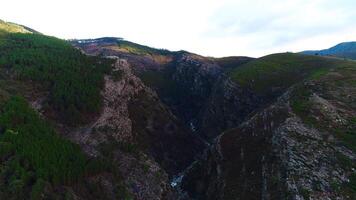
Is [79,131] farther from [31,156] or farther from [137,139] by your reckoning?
[137,139]

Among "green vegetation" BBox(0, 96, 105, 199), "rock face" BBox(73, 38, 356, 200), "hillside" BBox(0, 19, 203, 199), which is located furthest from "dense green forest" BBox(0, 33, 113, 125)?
"green vegetation" BBox(0, 96, 105, 199)

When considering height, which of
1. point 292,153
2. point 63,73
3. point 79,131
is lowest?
point 79,131

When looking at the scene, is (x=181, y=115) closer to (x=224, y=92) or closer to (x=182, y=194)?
(x=224, y=92)

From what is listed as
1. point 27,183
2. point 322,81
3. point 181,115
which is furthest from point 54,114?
point 181,115

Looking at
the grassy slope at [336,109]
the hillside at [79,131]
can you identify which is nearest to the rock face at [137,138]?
the hillside at [79,131]

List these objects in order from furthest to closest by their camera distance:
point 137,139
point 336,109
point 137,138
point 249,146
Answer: point 137,138 < point 137,139 < point 336,109 < point 249,146

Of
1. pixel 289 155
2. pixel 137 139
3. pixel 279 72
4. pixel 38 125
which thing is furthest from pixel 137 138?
pixel 279 72
